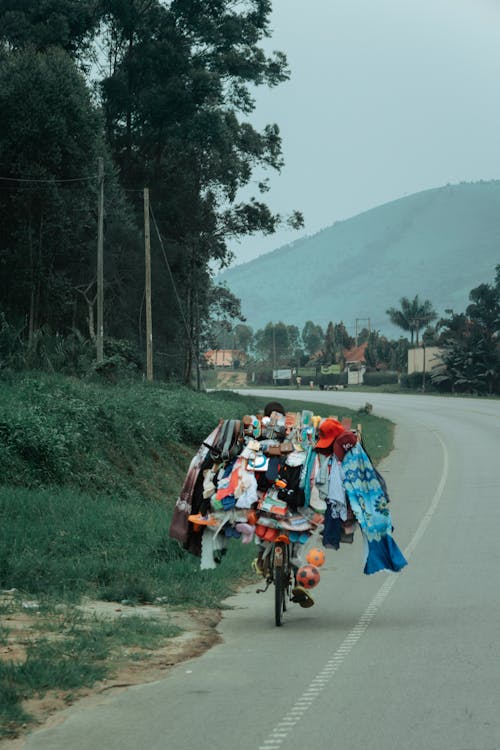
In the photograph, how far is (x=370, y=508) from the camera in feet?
35.6

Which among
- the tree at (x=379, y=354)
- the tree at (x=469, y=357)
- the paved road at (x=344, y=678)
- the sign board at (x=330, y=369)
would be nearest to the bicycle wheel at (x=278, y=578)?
the paved road at (x=344, y=678)

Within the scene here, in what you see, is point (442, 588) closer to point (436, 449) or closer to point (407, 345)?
point (436, 449)

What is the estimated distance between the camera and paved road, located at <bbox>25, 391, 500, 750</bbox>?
6.81 meters

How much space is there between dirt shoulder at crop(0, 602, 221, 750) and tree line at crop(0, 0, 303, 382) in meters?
25.2

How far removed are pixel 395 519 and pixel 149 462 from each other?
510 cm

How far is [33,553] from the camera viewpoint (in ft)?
42.6

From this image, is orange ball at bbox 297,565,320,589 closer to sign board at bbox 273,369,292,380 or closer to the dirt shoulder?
the dirt shoulder

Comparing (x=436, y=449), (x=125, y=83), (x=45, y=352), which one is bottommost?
(x=436, y=449)

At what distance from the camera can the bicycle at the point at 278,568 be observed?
10.5 meters

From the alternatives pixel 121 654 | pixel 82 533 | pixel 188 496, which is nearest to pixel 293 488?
pixel 188 496

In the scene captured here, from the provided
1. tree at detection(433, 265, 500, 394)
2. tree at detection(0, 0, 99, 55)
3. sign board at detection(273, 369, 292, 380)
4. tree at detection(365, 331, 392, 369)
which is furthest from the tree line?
sign board at detection(273, 369, 292, 380)

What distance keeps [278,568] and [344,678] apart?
2.25 meters

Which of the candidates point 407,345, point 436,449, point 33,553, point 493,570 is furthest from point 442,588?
point 407,345

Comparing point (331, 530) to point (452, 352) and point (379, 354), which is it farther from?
point (379, 354)
